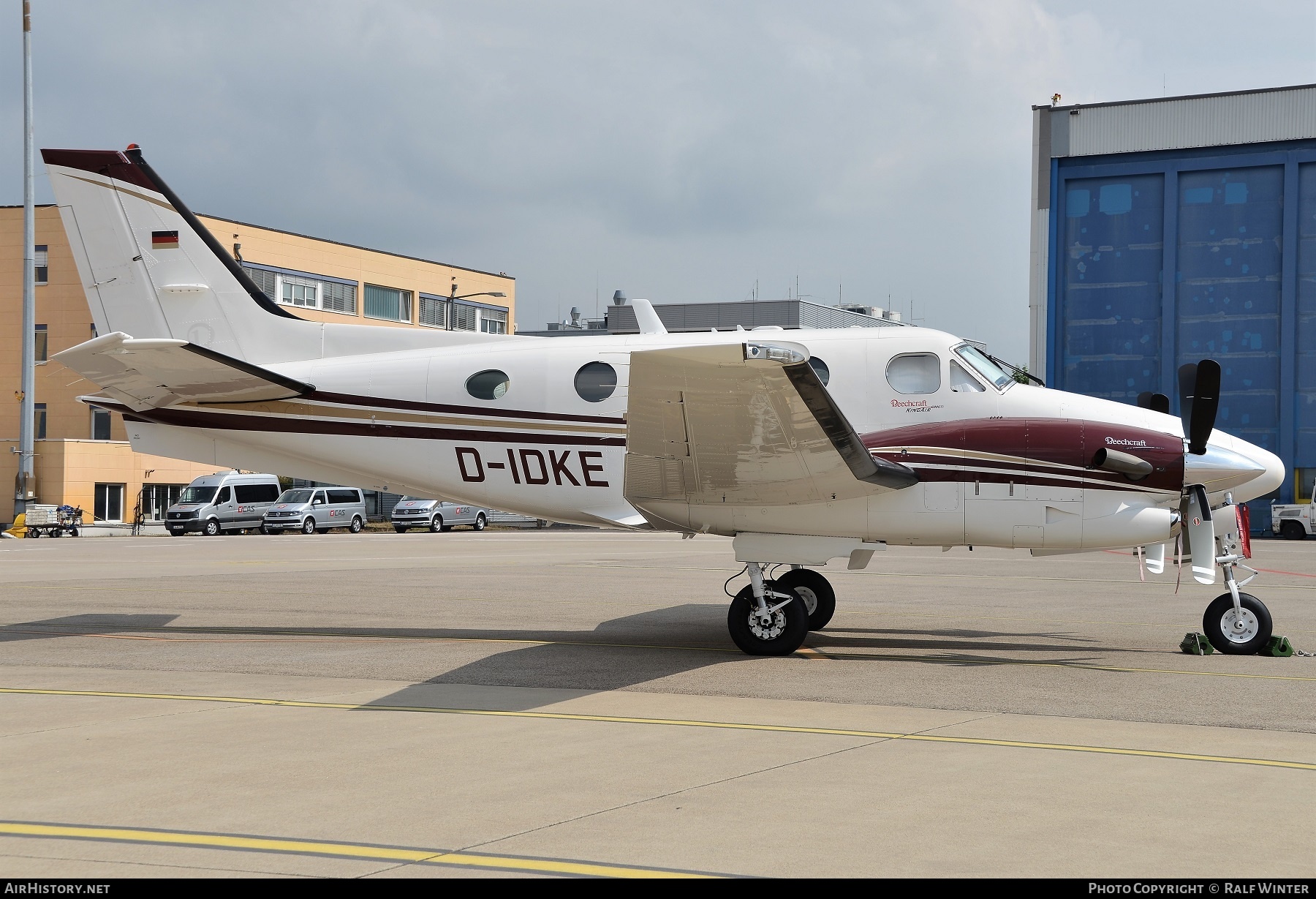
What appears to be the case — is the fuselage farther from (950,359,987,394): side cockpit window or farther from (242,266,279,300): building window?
(242,266,279,300): building window

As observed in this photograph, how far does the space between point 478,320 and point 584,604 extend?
56263mm

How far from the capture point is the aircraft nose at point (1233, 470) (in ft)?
38.3

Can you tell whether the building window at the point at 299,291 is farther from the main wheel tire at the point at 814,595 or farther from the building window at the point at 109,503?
the main wheel tire at the point at 814,595

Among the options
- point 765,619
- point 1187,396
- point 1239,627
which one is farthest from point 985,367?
point 1239,627

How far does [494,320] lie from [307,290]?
14335mm

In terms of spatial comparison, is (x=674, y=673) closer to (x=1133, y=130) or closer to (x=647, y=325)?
(x=647, y=325)

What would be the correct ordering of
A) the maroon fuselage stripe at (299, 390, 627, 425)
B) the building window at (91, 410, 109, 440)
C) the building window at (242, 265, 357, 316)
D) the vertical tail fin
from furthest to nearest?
1. the building window at (242, 265, 357, 316)
2. the building window at (91, 410, 109, 440)
3. the vertical tail fin
4. the maroon fuselage stripe at (299, 390, 627, 425)

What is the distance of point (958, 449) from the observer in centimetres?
1187

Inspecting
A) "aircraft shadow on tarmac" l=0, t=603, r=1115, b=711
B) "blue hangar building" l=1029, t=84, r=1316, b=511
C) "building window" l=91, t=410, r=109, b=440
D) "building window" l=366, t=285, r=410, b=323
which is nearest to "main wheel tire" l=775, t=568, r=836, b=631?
"aircraft shadow on tarmac" l=0, t=603, r=1115, b=711

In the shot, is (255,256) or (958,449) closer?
(958,449)

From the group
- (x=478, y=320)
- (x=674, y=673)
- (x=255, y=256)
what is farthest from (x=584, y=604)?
(x=478, y=320)

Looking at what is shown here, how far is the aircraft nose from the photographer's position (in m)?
11.7

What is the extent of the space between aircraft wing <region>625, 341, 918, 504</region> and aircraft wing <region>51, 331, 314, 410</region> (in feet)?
14.8

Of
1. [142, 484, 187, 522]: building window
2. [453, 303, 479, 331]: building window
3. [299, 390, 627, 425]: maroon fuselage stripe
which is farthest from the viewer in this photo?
[453, 303, 479, 331]: building window
